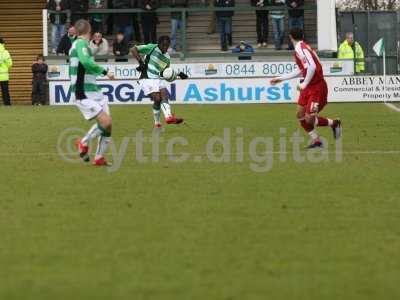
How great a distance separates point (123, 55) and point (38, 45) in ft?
20.0

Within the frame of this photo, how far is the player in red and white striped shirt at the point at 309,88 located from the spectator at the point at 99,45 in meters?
18.9

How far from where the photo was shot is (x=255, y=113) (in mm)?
30656

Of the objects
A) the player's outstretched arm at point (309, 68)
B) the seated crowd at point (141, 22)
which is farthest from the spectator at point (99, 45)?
the player's outstretched arm at point (309, 68)

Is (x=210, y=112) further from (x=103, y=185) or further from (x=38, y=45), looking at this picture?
(x=103, y=185)

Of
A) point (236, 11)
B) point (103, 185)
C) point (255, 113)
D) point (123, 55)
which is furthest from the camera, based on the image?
point (236, 11)

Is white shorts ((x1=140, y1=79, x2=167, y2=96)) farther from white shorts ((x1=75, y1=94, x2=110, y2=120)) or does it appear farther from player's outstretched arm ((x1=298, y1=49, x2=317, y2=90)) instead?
white shorts ((x1=75, y1=94, x2=110, y2=120))

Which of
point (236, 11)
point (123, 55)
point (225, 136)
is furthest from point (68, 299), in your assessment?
point (236, 11)

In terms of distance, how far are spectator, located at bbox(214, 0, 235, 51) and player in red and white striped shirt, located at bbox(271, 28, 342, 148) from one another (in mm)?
19933

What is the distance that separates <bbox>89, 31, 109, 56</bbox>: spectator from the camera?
38.7m

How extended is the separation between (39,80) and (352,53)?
10194mm

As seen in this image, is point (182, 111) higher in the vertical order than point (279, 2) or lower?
lower

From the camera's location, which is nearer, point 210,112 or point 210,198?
point 210,198

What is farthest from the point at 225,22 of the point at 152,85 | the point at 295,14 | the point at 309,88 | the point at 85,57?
the point at 85,57

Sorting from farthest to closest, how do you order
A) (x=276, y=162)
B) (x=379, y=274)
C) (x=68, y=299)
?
(x=276, y=162)
(x=379, y=274)
(x=68, y=299)
